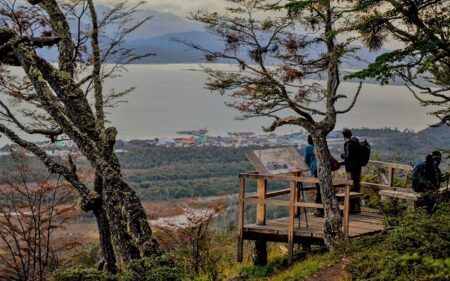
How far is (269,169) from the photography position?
11172 mm

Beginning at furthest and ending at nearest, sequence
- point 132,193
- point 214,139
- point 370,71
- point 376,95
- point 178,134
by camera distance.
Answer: point 376,95 < point 178,134 < point 214,139 < point 132,193 < point 370,71

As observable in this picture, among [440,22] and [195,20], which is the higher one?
[195,20]

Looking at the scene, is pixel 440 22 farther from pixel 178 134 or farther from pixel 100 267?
pixel 178 134

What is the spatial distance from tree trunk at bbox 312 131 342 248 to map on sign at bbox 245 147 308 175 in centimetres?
50

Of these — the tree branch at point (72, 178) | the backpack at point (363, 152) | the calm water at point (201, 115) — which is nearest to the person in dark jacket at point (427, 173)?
the backpack at point (363, 152)

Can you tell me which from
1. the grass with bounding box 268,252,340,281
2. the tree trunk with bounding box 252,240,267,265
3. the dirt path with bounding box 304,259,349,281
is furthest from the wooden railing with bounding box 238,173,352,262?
the dirt path with bounding box 304,259,349,281

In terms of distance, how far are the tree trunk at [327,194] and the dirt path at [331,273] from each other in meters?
1.50

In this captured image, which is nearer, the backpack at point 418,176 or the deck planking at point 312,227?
the backpack at point 418,176

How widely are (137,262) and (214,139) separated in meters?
78.4

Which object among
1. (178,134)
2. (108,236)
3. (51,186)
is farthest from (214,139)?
(108,236)

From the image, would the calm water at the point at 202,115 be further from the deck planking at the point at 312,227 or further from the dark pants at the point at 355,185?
the deck planking at the point at 312,227

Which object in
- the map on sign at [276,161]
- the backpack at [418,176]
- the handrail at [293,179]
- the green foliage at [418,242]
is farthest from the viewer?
the map on sign at [276,161]

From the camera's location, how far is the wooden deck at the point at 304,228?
36.9ft

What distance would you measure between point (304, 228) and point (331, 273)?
2.86m
